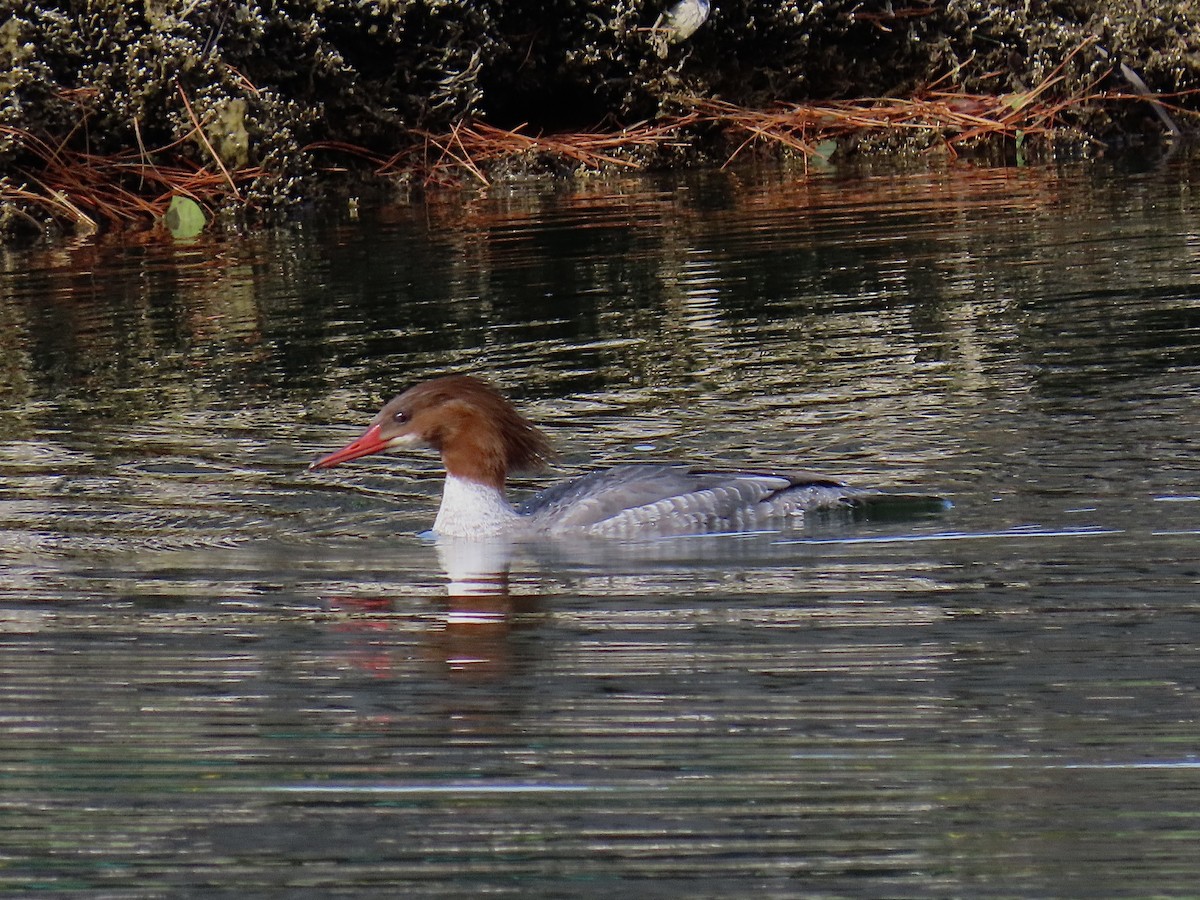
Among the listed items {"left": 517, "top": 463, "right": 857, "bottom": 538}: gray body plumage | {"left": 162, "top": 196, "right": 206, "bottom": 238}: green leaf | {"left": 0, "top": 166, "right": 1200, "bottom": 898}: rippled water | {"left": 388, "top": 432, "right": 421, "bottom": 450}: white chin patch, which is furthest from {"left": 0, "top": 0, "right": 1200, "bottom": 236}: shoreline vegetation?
{"left": 517, "top": 463, "right": 857, "bottom": 538}: gray body plumage

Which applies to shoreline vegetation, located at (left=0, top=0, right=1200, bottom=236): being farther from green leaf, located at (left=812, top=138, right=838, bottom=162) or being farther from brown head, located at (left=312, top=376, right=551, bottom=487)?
brown head, located at (left=312, top=376, right=551, bottom=487)

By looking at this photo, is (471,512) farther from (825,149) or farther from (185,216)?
(825,149)

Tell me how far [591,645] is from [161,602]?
1.42 m

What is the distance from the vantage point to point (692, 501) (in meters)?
6.82

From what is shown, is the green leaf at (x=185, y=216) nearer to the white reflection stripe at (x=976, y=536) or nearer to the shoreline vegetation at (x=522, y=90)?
the shoreline vegetation at (x=522, y=90)

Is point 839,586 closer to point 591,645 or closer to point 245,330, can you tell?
point 591,645

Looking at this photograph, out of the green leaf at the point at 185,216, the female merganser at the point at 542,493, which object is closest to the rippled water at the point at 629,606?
the female merganser at the point at 542,493

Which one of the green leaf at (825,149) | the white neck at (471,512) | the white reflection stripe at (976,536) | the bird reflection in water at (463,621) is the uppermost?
the green leaf at (825,149)

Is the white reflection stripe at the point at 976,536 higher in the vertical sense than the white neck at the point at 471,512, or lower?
lower

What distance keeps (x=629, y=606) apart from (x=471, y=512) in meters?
1.45

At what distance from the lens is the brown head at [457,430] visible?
714cm

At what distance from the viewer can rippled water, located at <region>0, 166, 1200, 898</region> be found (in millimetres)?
3721

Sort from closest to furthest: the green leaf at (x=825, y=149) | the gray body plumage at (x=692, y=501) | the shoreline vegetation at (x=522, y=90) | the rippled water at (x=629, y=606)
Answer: the rippled water at (x=629, y=606), the gray body plumage at (x=692, y=501), the shoreline vegetation at (x=522, y=90), the green leaf at (x=825, y=149)

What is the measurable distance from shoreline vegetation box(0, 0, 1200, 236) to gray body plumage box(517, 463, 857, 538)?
412 inches
